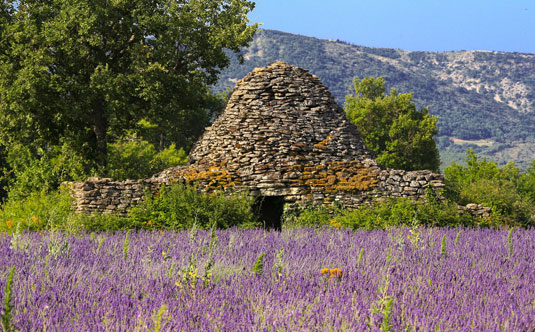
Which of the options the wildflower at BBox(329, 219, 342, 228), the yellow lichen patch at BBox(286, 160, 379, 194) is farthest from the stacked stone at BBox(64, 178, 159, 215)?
the wildflower at BBox(329, 219, 342, 228)

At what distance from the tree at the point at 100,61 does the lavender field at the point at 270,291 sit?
1246cm

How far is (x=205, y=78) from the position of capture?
21.8 metres

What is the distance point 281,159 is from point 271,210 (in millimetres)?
1959

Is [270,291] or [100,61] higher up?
[100,61]

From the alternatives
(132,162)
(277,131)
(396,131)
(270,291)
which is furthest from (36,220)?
(396,131)

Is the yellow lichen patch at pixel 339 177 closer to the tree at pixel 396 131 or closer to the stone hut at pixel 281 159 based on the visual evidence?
the stone hut at pixel 281 159

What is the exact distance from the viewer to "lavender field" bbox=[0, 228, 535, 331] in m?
3.41

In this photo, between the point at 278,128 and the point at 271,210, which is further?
the point at 271,210

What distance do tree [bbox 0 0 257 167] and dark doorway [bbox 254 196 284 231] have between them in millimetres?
6051

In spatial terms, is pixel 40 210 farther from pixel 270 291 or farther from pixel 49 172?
pixel 270 291

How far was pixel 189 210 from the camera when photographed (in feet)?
39.4

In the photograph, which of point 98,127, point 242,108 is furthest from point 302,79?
point 98,127

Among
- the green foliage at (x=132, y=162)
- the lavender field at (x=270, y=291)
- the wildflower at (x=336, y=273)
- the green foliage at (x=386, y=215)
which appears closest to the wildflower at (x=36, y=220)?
the lavender field at (x=270, y=291)

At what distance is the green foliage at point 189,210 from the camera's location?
11.9 m
